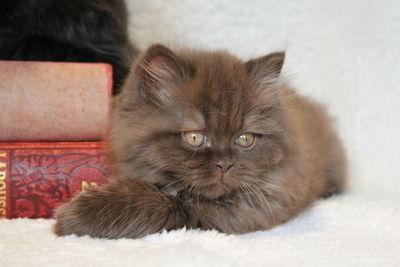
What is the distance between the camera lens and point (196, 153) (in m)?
1.25

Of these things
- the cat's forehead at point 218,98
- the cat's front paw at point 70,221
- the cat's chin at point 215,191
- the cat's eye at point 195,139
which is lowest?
the cat's front paw at point 70,221

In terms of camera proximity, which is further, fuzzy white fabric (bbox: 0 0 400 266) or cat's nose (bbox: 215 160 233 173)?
fuzzy white fabric (bbox: 0 0 400 266)

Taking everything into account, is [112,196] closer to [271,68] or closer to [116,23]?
[271,68]

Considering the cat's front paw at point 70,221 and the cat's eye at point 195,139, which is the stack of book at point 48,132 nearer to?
the cat's front paw at point 70,221

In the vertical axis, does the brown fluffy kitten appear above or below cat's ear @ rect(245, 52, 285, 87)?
below

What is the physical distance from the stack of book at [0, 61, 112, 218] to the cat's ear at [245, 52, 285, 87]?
1.67 ft

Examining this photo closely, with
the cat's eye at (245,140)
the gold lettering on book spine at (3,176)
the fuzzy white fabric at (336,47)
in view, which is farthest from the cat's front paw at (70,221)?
the fuzzy white fabric at (336,47)

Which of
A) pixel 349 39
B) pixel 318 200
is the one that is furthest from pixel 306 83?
pixel 318 200

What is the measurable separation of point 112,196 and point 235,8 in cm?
129

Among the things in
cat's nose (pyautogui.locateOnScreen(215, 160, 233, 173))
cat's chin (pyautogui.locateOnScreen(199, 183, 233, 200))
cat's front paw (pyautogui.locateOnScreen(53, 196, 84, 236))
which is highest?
cat's nose (pyautogui.locateOnScreen(215, 160, 233, 173))

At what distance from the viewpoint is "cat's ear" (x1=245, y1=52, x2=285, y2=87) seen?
141cm

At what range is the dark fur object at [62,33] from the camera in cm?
177

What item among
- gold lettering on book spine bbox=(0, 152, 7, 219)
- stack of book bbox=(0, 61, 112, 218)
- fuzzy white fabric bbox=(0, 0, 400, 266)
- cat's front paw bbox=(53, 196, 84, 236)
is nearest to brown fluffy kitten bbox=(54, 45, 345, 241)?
cat's front paw bbox=(53, 196, 84, 236)

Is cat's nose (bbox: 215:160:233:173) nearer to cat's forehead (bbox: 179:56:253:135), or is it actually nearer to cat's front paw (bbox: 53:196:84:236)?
cat's forehead (bbox: 179:56:253:135)
